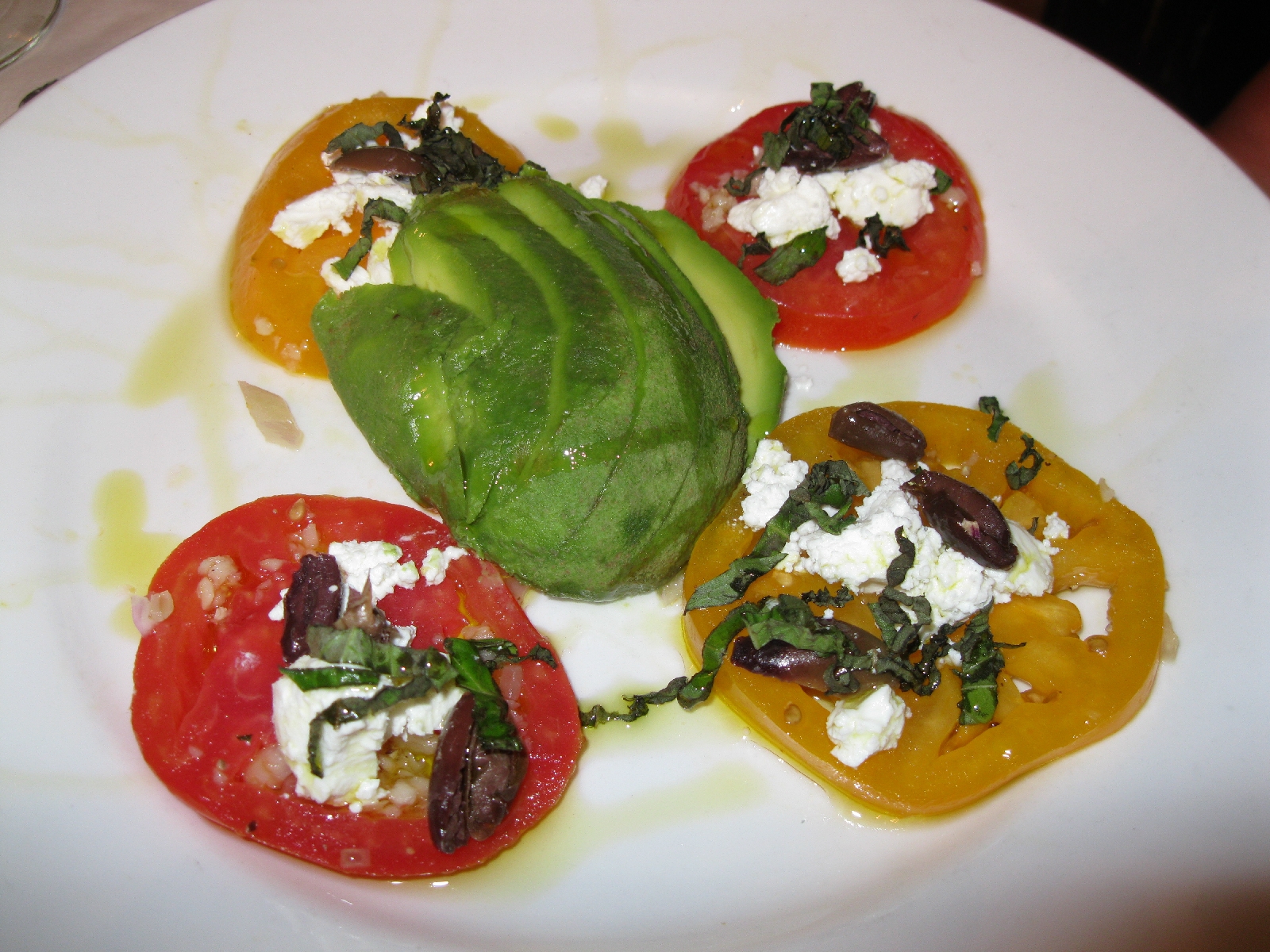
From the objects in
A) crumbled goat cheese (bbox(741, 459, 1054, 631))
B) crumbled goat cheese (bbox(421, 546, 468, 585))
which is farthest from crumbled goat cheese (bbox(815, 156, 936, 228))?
crumbled goat cheese (bbox(421, 546, 468, 585))

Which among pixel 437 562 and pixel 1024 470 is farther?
pixel 1024 470

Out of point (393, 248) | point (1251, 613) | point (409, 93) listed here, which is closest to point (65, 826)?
point (393, 248)

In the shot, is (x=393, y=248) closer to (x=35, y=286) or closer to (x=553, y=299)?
(x=553, y=299)

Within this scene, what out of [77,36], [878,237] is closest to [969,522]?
[878,237]

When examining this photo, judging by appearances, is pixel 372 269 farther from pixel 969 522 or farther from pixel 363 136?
pixel 969 522

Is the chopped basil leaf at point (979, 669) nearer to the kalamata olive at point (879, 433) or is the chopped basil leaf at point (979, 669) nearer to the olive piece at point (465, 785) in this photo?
the kalamata olive at point (879, 433)

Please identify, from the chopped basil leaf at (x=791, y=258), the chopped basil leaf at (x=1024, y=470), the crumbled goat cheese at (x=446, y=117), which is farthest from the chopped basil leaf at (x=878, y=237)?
the crumbled goat cheese at (x=446, y=117)

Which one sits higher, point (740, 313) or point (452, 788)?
point (740, 313)

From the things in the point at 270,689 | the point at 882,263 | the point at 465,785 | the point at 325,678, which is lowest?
the point at 270,689
